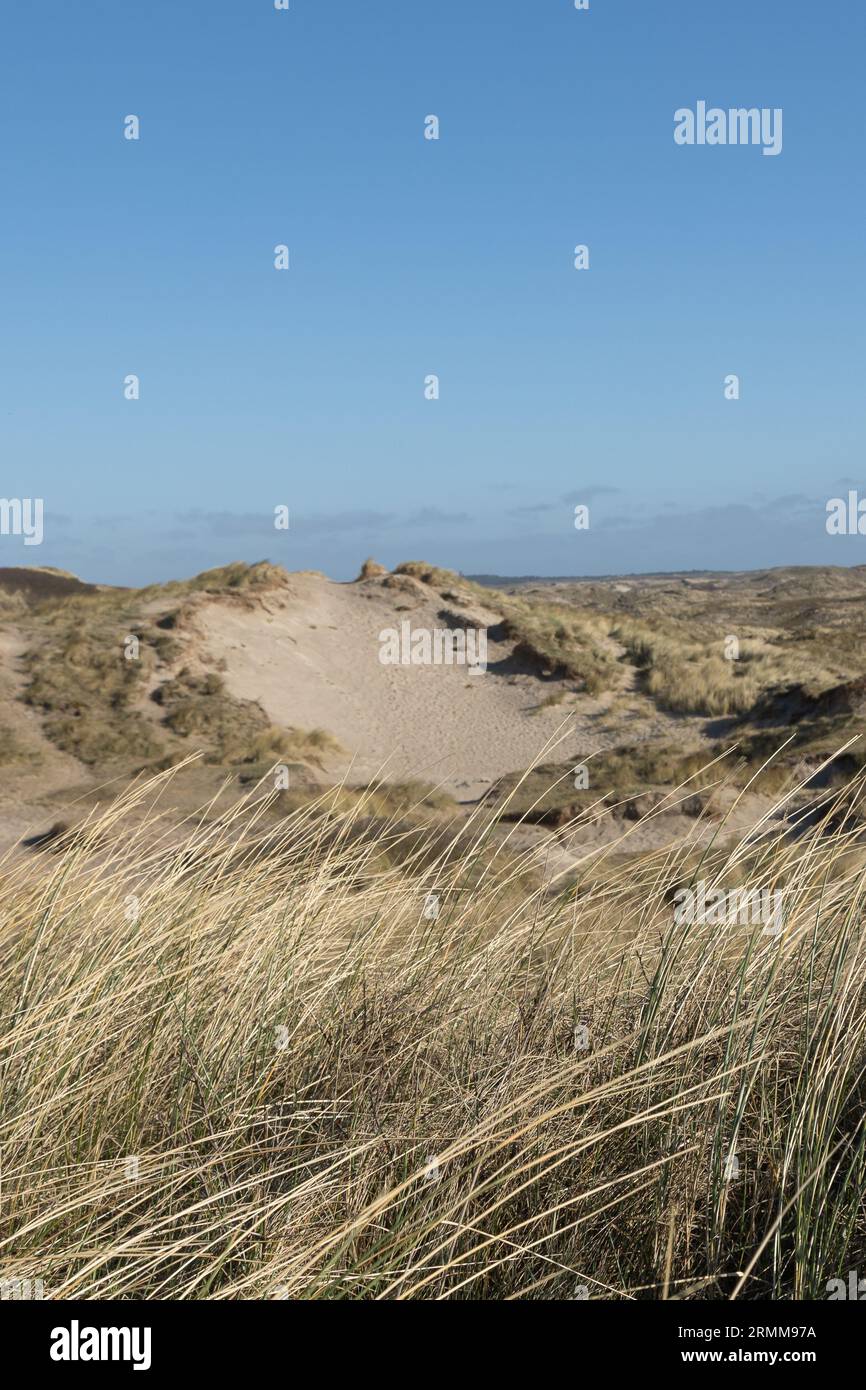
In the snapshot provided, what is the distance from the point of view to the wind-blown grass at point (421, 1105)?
1.97 m

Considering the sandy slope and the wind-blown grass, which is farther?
the sandy slope

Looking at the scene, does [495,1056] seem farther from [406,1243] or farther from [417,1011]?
[406,1243]

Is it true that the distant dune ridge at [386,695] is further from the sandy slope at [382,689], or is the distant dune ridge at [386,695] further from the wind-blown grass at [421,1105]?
the wind-blown grass at [421,1105]

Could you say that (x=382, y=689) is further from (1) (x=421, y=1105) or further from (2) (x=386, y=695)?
(1) (x=421, y=1105)

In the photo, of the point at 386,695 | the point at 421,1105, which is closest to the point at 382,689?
the point at 386,695

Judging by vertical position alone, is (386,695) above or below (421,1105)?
above

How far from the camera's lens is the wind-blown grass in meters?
1.97

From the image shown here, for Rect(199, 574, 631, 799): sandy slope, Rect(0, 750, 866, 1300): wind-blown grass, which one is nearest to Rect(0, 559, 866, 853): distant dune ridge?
Rect(199, 574, 631, 799): sandy slope

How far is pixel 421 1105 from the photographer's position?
7.78ft

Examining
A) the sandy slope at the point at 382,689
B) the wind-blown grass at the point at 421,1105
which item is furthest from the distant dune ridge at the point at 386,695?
the wind-blown grass at the point at 421,1105

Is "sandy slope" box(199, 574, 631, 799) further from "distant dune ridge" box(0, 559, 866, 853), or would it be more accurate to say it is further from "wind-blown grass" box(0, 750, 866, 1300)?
"wind-blown grass" box(0, 750, 866, 1300)
